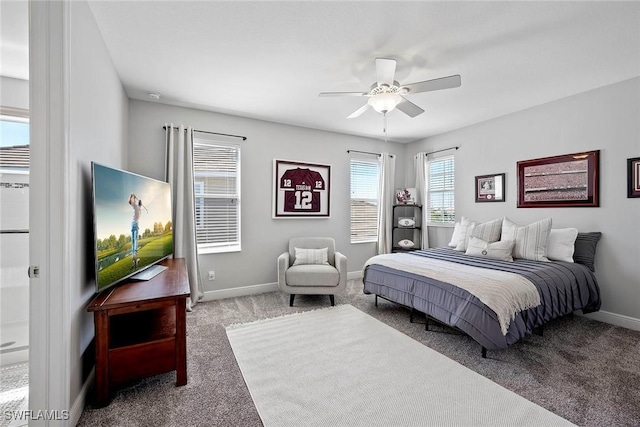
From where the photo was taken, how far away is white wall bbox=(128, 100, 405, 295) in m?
3.39

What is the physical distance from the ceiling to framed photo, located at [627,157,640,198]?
0.86m

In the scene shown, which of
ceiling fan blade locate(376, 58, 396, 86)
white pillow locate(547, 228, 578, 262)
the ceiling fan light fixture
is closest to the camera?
ceiling fan blade locate(376, 58, 396, 86)

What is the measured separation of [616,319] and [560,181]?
1.58 meters

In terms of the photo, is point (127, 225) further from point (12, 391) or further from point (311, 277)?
point (311, 277)

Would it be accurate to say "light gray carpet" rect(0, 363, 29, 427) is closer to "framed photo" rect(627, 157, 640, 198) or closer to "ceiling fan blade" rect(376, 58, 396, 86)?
"ceiling fan blade" rect(376, 58, 396, 86)

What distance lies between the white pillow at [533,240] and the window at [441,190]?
137 centimetres

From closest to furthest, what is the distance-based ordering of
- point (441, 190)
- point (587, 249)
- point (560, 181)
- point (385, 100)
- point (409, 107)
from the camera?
point (385, 100) → point (409, 107) → point (587, 249) → point (560, 181) → point (441, 190)

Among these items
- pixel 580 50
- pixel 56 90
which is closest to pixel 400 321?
pixel 580 50

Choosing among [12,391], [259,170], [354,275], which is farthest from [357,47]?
[354,275]

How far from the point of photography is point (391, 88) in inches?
96.8

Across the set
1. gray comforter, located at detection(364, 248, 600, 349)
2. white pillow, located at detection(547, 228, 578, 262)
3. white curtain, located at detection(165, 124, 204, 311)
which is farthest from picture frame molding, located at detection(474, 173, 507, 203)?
white curtain, located at detection(165, 124, 204, 311)

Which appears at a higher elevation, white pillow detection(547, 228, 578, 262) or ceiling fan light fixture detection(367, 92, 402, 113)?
ceiling fan light fixture detection(367, 92, 402, 113)

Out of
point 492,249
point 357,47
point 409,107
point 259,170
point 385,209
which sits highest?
point 357,47

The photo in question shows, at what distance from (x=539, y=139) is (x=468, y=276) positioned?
2298 mm
